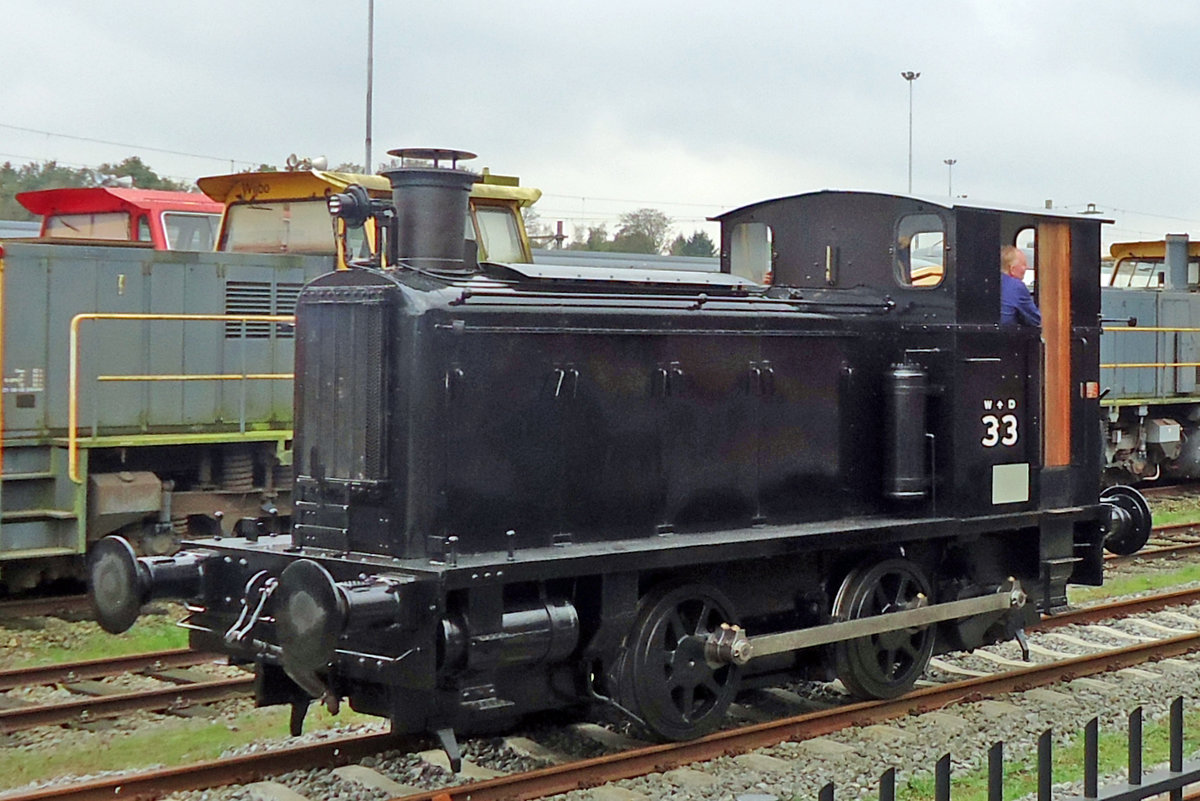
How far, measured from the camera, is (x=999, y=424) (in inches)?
309

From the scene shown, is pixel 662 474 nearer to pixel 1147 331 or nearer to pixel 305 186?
pixel 305 186

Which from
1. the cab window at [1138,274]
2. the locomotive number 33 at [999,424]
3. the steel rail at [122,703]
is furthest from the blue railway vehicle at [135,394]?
the cab window at [1138,274]

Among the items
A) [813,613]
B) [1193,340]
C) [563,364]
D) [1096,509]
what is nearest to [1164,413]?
[1193,340]

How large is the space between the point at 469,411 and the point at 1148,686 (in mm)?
4692

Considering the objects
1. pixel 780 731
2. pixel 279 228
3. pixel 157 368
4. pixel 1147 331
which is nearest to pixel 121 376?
pixel 157 368

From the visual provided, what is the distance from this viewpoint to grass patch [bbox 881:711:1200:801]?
6.20 m

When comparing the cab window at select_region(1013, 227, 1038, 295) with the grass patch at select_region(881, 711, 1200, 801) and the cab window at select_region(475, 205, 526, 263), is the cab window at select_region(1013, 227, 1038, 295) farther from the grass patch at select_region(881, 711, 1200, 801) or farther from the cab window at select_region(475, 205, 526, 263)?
the cab window at select_region(475, 205, 526, 263)

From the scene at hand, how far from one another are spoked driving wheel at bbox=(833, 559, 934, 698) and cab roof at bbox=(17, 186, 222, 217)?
7.80m

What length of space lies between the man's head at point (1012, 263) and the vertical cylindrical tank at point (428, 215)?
3281 millimetres

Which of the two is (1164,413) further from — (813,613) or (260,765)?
(260,765)

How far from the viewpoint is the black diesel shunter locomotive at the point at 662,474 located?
593 centimetres

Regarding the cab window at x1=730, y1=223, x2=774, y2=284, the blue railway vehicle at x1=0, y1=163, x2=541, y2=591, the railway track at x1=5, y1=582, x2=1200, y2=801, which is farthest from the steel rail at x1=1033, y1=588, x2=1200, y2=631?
the blue railway vehicle at x1=0, y1=163, x2=541, y2=591

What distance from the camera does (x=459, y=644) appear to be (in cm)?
568

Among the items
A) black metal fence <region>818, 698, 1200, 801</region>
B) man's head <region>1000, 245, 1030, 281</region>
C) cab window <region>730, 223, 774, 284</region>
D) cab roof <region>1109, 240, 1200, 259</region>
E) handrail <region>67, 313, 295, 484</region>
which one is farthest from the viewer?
cab roof <region>1109, 240, 1200, 259</region>
